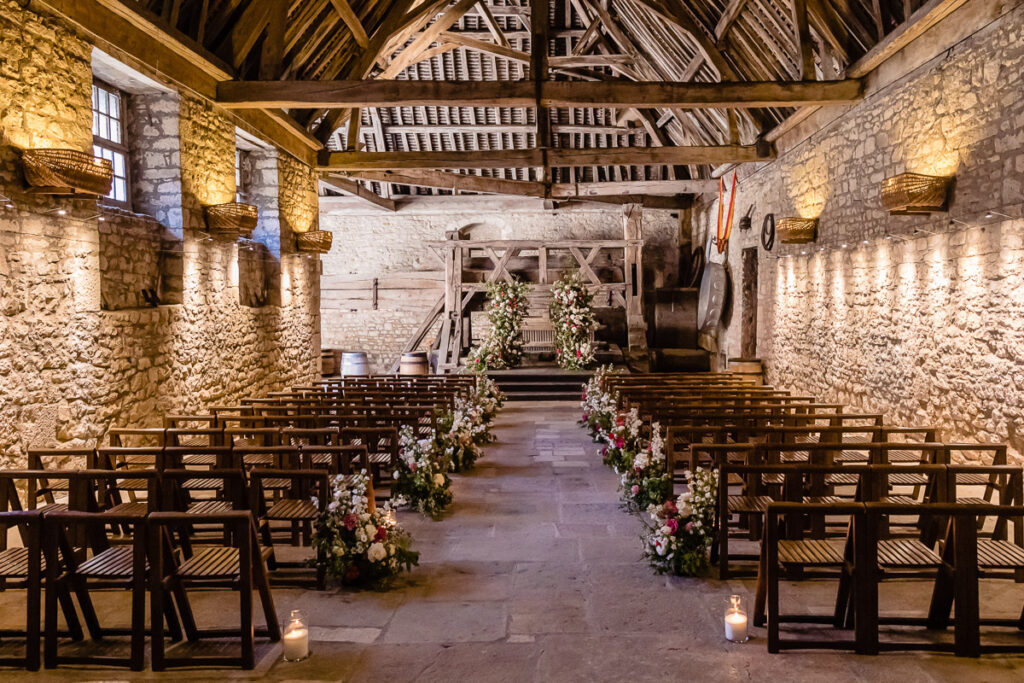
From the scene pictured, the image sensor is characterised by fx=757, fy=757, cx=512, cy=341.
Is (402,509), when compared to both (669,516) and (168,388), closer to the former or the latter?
(669,516)

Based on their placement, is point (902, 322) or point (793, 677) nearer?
point (793, 677)

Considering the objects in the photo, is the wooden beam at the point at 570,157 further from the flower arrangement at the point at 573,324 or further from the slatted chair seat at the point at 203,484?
the slatted chair seat at the point at 203,484

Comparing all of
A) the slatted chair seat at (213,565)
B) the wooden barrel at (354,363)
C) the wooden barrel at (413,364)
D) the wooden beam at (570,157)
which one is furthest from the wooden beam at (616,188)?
the slatted chair seat at (213,565)

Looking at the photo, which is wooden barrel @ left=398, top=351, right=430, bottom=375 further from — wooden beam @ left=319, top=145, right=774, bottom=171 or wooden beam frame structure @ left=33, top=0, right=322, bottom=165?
wooden beam frame structure @ left=33, top=0, right=322, bottom=165

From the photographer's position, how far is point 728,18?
10.1 m

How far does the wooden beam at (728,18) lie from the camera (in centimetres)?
965

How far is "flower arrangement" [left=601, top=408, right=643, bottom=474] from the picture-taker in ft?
21.5

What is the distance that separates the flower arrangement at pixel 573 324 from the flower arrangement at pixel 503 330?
0.71 m

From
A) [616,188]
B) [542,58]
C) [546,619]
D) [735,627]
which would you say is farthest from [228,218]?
[616,188]

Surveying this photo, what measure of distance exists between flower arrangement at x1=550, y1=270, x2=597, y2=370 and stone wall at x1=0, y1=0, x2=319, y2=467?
5.93 meters

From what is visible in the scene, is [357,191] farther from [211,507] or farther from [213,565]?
[213,565]

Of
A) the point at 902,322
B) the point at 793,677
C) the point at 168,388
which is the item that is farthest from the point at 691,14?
the point at 793,677

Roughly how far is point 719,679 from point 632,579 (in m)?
1.21

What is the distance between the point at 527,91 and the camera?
8.64 m
